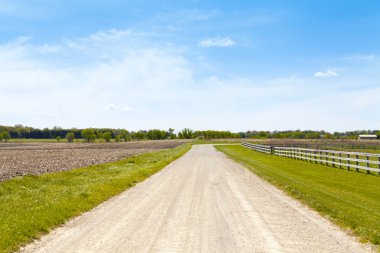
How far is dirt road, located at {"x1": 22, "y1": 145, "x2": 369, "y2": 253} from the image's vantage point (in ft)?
26.8

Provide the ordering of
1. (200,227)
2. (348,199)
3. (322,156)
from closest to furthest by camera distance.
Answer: (200,227) → (348,199) → (322,156)

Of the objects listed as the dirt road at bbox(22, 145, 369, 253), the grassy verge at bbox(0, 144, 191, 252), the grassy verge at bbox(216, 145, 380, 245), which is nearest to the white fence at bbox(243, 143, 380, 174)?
the grassy verge at bbox(216, 145, 380, 245)

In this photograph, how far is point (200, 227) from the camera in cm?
997

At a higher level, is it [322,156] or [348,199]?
[322,156]

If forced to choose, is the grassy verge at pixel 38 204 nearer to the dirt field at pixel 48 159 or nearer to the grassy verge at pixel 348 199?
the dirt field at pixel 48 159

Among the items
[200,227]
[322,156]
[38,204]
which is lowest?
[200,227]

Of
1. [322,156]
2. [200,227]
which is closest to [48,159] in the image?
[322,156]

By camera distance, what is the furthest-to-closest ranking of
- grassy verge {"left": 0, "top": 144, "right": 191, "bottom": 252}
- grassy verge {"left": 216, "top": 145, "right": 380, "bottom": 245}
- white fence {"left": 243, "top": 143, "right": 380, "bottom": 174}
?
white fence {"left": 243, "top": 143, "right": 380, "bottom": 174}
grassy verge {"left": 216, "top": 145, "right": 380, "bottom": 245}
grassy verge {"left": 0, "top": 144, "right": 191, "bottom": 252}

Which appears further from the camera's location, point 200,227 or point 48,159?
point 48,159

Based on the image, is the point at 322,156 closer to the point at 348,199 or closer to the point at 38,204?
the point at 348,199

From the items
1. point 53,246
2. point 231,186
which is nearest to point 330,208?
point 231,186

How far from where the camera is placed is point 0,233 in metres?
9.15

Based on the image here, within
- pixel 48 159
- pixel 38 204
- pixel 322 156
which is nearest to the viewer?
pixel 38 204

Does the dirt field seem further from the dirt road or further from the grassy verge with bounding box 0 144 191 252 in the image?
the dirt road
